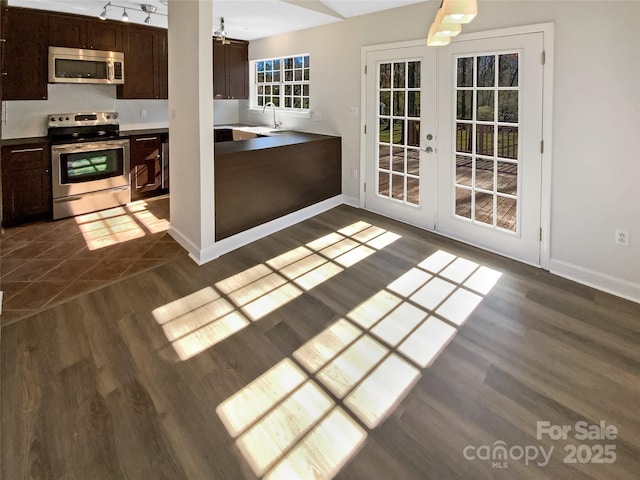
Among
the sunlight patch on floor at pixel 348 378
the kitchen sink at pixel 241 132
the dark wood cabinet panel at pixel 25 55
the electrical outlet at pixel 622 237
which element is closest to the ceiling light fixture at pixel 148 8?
the dark wood cabinet panel at pixel 25 55

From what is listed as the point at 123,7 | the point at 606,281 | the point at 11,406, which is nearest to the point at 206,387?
the point at 11,406

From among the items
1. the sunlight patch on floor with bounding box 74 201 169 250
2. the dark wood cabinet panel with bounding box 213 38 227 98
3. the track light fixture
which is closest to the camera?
the sunlight patch on floor with bounding box 74 201 169 250

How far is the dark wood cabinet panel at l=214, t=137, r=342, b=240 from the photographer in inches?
158

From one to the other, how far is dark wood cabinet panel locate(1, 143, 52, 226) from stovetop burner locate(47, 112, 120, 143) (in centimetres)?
29

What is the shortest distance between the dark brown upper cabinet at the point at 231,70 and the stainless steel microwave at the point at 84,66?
1569 mm

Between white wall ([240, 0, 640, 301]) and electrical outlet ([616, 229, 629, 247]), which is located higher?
white wall ([240, 0, 640, 301])

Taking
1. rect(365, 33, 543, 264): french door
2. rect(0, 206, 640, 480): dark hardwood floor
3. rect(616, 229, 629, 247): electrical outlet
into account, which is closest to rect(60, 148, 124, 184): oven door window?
rect(0, 206, 640, 480): dark hardwood floor

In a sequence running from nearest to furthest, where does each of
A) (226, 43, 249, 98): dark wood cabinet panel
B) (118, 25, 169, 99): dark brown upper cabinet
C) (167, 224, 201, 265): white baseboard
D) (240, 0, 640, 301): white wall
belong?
(240, 0, 640, 301): white wall, (167, 224, 201, 265): white baseboard, (118, 25, 169, 99): dark brown upper cabinet, (226, 43, 249, 98): dark wood cabinet panel

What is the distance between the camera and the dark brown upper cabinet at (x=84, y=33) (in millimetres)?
4762

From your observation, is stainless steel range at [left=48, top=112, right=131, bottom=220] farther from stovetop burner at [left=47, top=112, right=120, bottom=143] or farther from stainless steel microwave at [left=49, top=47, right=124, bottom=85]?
stainless steel microwave at [left=49, top=47, right=124, bottom=85]

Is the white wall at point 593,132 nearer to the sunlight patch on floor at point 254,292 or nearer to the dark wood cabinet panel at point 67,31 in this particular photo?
the sunlight patch on floor at point 254,292

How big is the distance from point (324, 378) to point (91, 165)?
428 centimetres

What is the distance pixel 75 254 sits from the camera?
12.8 feet

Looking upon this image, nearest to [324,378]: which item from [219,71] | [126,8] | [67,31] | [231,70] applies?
[126,8]
